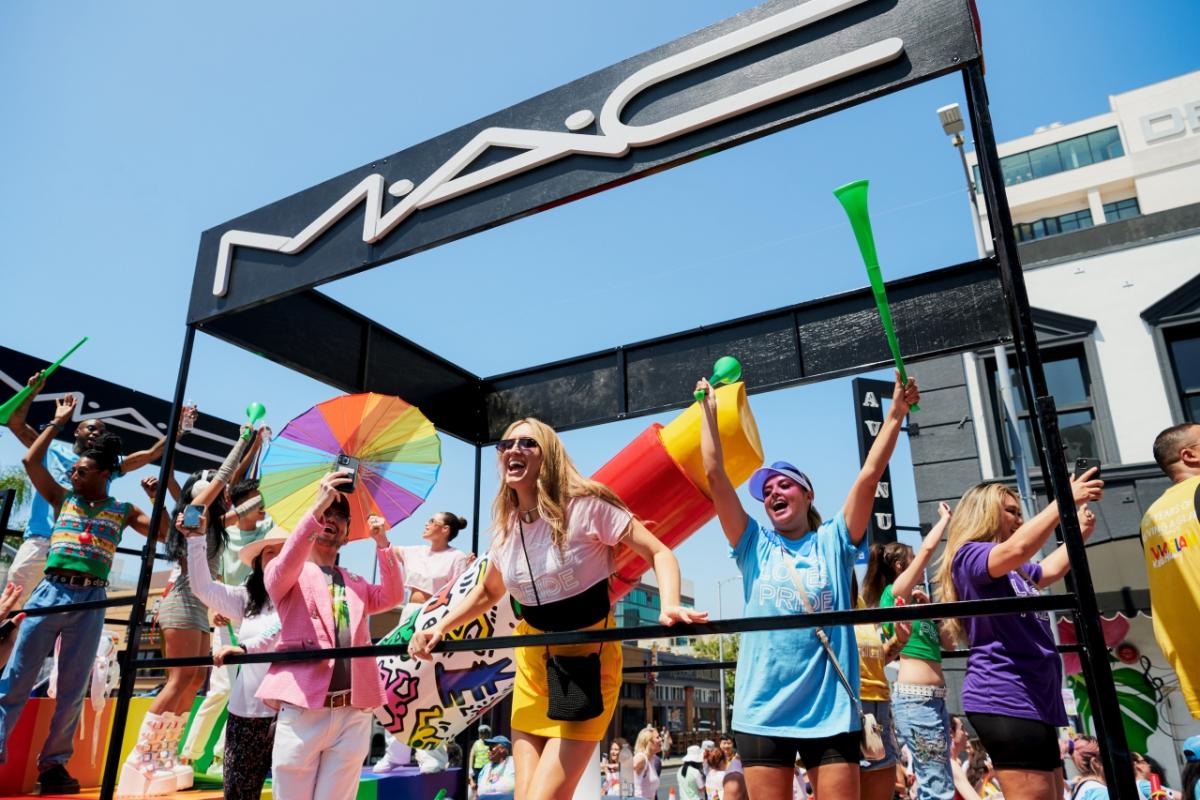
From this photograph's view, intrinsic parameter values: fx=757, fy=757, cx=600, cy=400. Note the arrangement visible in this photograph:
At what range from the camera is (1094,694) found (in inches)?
72.4

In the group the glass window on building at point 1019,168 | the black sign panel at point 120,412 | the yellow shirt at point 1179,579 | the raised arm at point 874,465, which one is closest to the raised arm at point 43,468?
the black sign panel at point 120,412

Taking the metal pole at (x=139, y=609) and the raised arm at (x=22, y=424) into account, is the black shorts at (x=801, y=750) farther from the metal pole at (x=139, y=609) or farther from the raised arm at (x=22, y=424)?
the raised arm at (x=22, y=424)

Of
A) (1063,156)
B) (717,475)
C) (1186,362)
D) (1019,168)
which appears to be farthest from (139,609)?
(1063,156)

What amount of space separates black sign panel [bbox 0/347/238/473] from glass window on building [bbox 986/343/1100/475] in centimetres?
1043

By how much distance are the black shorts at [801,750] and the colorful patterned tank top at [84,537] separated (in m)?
4.05

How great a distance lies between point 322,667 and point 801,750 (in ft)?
6.08

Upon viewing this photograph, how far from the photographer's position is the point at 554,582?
104 inches

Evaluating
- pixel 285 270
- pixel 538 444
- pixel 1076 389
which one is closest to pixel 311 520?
pixel 538 444

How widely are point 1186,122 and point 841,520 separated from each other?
3460cm

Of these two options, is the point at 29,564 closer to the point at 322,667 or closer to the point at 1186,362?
the point at 322,667

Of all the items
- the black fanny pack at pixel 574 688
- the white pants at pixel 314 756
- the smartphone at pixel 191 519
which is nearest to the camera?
the black fanny pack at pixel 574 688

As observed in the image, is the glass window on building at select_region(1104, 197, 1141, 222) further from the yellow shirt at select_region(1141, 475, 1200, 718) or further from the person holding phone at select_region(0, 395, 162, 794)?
the person holding phone at select_region(0, 395, 162, 794)

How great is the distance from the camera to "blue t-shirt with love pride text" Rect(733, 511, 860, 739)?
2.51 m

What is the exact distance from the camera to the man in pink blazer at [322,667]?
9.70 feet
